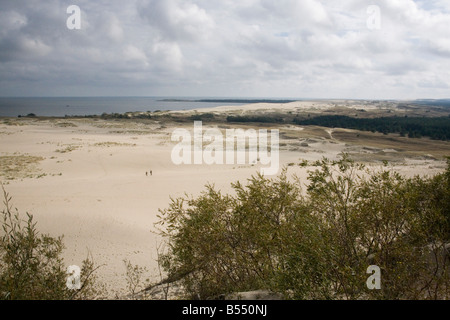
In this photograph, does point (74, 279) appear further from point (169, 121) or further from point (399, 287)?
point (169, 121)
